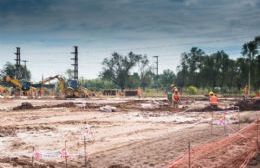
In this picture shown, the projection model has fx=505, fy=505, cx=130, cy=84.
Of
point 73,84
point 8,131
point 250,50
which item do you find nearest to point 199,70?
point 250,50

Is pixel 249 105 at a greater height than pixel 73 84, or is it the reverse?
pixel 73 84

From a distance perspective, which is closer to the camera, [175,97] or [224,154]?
[224,154]

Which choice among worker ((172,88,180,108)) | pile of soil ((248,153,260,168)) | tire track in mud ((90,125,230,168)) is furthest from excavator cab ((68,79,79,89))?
pile of soil ((248,153,260,168))

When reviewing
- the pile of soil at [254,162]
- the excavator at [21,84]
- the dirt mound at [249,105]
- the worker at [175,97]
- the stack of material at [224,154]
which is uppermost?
the excavator at [21,84]

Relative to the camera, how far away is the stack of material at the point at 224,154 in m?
13.5

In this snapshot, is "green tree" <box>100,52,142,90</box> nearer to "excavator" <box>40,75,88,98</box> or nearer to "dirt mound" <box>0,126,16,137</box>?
"excavator" <box>40,75,88,98</box>

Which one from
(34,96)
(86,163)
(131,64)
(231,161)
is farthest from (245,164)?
(131,64)

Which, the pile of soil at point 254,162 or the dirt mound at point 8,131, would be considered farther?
the dirt mound at point 8,131

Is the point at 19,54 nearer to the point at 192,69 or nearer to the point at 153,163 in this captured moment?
the point at 192,69

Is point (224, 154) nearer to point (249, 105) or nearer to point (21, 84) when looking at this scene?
point (249, 105)

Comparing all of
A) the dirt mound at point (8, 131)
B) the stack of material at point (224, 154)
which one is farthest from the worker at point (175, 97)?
the stack of material at point (224, 154)

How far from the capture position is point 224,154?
15148mm

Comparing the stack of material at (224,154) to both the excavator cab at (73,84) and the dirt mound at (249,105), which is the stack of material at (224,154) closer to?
the dirt mound at (249,105)

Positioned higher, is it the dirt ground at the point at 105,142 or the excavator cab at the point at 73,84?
the excavator cab at the point at 73,84
